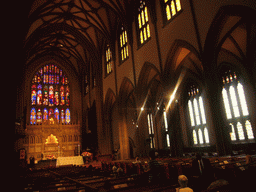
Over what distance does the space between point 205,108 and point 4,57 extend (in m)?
18.9

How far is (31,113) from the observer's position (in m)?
29.1

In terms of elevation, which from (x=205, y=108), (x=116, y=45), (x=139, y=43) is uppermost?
(x=116, y=45)

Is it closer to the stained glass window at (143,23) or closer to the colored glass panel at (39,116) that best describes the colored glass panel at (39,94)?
the colored glass panel at (39,116)

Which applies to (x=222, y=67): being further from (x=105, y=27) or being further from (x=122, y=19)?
(x=105, y=27)

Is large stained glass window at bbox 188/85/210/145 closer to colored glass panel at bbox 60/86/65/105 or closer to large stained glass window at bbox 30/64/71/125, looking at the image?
large stained glass window at bbox 30/64/71/125

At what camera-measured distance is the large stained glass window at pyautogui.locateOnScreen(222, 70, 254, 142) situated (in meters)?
16.6

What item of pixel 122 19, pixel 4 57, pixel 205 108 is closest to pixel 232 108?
pixel 205 108

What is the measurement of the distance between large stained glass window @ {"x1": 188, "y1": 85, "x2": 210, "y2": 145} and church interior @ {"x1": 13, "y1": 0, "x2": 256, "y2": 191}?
0.34ft

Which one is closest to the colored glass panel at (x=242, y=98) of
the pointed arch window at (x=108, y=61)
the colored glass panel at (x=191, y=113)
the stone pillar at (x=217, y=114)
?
the colored glass panel at (x=191, y=113)

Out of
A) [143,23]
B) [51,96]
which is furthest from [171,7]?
[51,96]

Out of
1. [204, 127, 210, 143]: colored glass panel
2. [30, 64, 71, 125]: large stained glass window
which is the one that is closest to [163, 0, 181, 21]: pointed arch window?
[204, 127, 210, 143]: colored glass panel

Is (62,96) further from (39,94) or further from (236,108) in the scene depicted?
(236,108)

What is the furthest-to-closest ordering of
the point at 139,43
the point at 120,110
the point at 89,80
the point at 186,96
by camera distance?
the point at 89,80
the point at 186,96
the point at 120,110
the point at 139,43

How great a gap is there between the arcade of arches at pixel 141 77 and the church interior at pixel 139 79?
0.25ft
